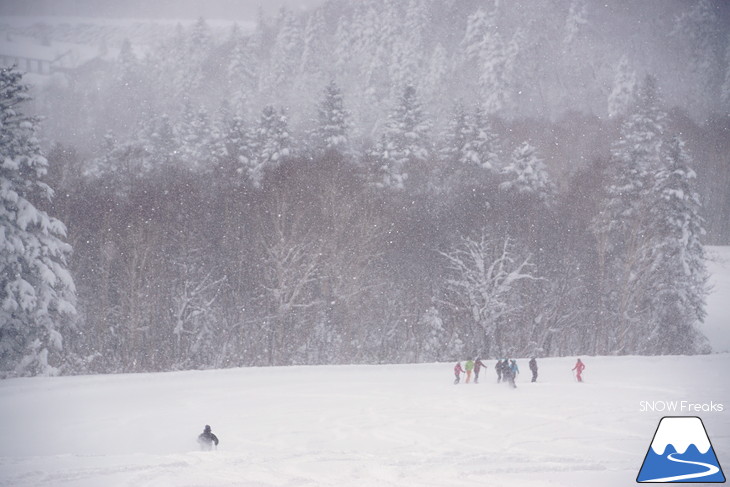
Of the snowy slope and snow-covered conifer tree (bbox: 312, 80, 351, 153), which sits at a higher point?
snow-covered conifer tree (bbox: 312, 80, 351, 153)

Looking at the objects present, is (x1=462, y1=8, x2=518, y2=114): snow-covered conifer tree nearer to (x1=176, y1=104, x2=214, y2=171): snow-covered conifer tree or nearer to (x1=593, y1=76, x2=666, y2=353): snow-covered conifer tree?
(x1=176, y1=104, x2=214, y2=171): snow-covered conifer tree

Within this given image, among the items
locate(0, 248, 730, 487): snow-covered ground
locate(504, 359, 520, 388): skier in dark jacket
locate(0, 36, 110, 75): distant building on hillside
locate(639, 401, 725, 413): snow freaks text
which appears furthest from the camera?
locate(0, 36, 110, 75): distant building on hillside

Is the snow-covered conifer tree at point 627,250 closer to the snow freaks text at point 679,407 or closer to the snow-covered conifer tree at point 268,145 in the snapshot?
the snow freaks text at point 679,407

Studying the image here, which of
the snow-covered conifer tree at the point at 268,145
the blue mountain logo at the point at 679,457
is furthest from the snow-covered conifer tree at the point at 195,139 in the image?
the blue mountain logo at the point at 679,457

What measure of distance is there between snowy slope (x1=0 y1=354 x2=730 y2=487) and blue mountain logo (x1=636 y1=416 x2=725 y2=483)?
1.39 metres

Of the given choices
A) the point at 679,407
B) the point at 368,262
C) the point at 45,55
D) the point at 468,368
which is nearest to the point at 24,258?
the point at 368,262

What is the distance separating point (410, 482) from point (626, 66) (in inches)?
3130

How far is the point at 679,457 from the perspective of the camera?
13117 millimetres

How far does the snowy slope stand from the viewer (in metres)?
15.5

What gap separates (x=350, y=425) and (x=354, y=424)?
0.18m

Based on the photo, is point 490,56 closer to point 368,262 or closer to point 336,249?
point 336,249

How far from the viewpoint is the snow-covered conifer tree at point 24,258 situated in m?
28.5

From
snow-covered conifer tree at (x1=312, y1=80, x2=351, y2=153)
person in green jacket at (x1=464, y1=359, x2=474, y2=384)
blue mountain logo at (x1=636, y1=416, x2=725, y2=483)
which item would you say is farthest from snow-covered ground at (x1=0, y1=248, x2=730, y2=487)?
snow-covered conifer tree at (x1=312, y1=80, x2=351, y2=153)

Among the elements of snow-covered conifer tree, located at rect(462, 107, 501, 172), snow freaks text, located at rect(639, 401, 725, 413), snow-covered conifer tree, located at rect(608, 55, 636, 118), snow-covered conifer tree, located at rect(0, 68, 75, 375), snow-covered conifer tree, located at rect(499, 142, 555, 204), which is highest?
snow-covered conifer tree, located at rect(608, 55, 636, 118)
